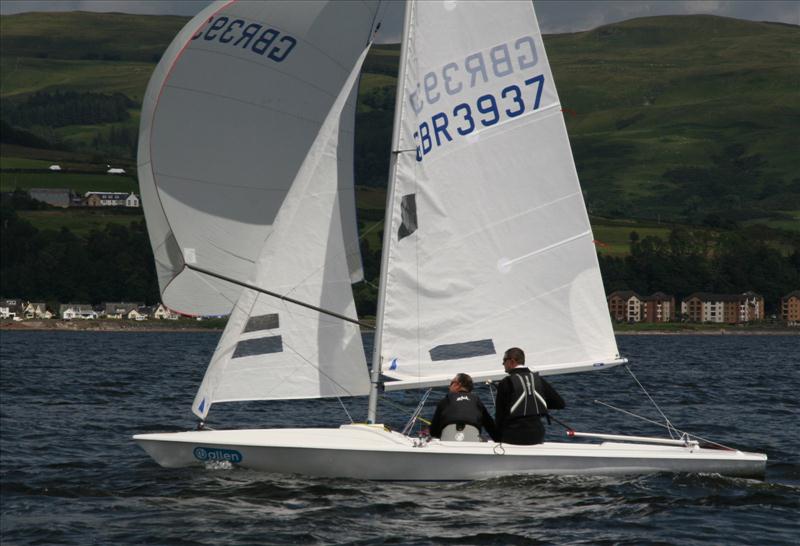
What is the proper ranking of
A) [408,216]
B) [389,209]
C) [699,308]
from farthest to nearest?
[699,308] < [408,216] < [389,209]

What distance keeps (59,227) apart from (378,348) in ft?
582

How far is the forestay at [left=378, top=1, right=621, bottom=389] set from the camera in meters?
16.8

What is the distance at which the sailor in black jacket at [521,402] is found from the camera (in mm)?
16266

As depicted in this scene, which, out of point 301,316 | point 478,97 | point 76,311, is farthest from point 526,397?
point 76,311

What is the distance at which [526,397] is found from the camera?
1625cm

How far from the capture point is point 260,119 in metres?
18.8

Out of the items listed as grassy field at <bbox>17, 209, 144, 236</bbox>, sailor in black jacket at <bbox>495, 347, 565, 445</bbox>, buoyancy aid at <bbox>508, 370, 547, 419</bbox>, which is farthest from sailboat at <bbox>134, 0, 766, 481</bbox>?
grassy field at <bbox>17, 209, 144, 236</bbox>

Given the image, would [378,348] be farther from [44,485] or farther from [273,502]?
[44,485]

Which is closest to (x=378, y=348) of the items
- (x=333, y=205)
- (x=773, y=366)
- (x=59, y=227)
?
(x=333, y=205)

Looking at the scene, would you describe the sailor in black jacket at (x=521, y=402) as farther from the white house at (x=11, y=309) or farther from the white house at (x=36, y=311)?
the white house at (x=36, y=311)

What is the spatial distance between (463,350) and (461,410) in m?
1.09

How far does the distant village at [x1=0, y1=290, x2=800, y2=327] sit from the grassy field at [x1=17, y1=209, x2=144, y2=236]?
58.2 ft

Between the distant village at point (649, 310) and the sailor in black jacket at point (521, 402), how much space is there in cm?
14862

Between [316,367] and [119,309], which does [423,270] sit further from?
[119,309]
